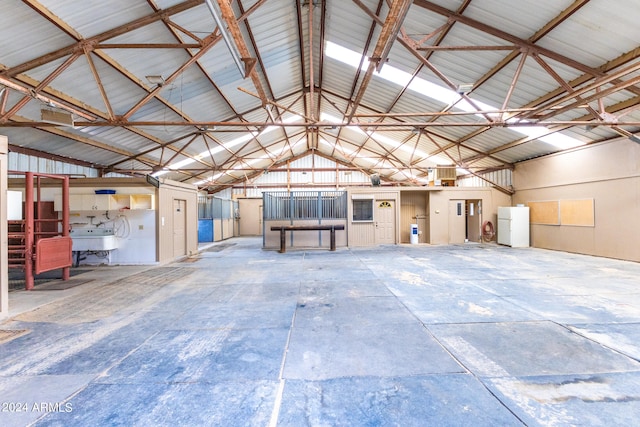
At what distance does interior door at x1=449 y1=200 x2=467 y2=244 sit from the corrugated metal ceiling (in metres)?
2.53

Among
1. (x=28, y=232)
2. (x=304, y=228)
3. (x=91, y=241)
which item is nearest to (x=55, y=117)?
(x=28, y=232)

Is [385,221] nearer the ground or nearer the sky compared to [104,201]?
nearer the ground

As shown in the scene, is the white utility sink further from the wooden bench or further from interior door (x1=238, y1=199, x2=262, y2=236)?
interior door (x1=238, y1=199, x2=262, y2=236)

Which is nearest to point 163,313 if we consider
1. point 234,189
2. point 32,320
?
point 32,320

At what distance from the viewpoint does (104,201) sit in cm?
765

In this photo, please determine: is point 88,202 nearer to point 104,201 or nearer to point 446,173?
point 104,201

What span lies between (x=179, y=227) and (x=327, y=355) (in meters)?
8.27

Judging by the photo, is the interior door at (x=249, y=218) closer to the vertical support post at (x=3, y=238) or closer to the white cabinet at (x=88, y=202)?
the white cabinet at (x=88, y=202)

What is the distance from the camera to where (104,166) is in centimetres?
1282

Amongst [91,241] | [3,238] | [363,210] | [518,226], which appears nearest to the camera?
[3,238]

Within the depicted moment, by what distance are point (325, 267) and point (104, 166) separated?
40.8 ft

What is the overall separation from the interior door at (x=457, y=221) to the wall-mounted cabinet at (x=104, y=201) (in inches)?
472

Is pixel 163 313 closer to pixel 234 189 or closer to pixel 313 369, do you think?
pixel 313 369

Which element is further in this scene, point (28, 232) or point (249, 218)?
point (249, 218)
